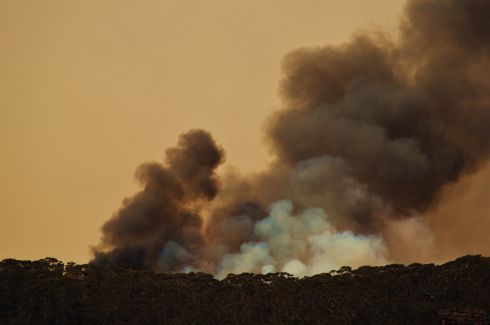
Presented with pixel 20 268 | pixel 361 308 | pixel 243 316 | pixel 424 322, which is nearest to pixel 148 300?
pixel 243 316

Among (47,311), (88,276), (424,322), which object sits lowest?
(424,322)

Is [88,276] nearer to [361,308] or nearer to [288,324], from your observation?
[288,324]

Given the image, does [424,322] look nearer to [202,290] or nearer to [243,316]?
[243,316]

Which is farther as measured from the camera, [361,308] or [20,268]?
[20,268]

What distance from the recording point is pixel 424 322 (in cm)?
7131

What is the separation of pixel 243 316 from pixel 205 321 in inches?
175

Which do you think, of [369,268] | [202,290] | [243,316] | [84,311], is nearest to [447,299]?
[369,268]

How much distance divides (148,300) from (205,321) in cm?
931

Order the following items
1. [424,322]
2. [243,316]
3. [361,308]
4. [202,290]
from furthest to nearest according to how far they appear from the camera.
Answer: [202,290], [243,316], [361,308], [424,322]

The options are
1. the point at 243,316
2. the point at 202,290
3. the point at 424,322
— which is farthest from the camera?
the point at 202,290

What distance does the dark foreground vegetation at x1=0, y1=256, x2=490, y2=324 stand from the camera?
251 ft

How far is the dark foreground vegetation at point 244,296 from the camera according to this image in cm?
7638

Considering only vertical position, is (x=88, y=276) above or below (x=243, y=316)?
above

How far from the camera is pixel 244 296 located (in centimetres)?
8725
